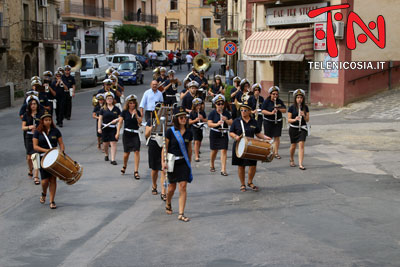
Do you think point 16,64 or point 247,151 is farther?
point 16,64

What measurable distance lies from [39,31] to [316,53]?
796 inches

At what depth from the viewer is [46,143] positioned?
A: 976cm

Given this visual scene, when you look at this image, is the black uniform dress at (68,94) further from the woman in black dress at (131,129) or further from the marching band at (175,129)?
the woman in black dress at (131,129)

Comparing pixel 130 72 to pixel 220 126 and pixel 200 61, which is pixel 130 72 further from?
pixel 220 126

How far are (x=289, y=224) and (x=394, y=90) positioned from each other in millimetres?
19133

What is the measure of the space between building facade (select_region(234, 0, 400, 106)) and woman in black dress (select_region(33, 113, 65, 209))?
55.5ft

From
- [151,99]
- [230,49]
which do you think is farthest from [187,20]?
[151,99]

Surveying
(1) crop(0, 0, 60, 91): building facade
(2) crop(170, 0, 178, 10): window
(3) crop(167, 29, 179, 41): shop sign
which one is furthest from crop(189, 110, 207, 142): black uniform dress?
(2) crop(170, 0, 178, 10): window

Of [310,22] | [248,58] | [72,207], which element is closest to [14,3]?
[248,58]

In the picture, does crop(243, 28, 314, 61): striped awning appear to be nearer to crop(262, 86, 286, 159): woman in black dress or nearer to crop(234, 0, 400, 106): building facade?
crop(234, 0, 400, 106): building facade

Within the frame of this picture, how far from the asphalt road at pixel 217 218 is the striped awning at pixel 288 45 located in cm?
1145

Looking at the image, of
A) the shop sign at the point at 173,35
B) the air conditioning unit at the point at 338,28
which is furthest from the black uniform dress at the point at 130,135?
the shop sign at the point at 173,35

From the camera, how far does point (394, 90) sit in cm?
2602

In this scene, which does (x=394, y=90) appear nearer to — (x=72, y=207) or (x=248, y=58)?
(x=248, y=58)
